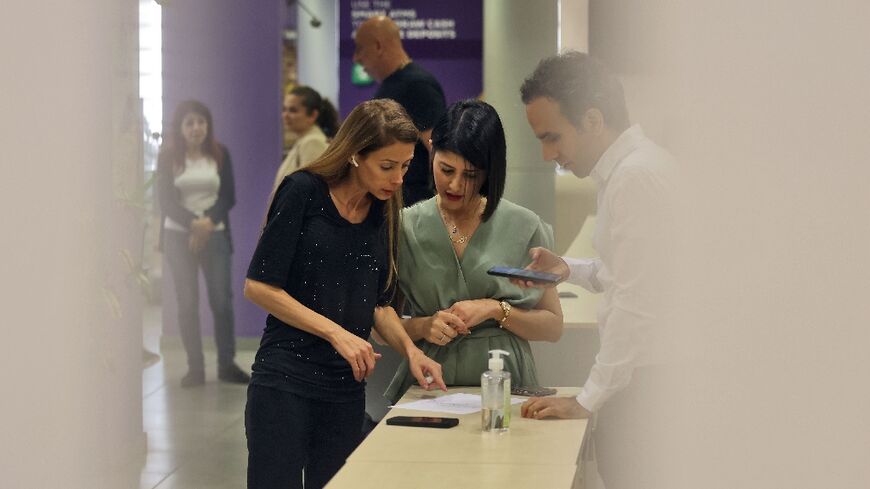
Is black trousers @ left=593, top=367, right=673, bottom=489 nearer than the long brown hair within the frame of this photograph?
Yes

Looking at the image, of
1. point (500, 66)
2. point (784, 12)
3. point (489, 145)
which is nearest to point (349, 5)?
point (500, 66)

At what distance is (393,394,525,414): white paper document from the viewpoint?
122 inches

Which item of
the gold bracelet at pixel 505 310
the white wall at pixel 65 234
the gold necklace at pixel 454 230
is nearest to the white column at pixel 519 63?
the white wall at pixel 65 234

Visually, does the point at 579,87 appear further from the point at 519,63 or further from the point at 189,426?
the point at 189,426

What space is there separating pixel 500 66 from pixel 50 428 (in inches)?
111

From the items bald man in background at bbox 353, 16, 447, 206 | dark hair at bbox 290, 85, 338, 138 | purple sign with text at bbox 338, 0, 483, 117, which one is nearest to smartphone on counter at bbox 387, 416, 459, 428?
bald man in background at bbox 353, 16, 447, 206

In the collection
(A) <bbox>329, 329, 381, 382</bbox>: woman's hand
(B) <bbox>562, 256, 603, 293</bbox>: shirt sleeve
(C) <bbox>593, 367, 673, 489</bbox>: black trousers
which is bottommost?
(C) <bbox>593, 367, 673, 489</bbox>: black trousers

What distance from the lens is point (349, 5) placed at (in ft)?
35.2

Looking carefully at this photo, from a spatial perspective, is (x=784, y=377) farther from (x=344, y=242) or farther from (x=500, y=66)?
(x=500, y=66)

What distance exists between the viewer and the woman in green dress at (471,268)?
3.18 m

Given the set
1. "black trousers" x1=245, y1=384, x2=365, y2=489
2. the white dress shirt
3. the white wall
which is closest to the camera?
the white dress shirt

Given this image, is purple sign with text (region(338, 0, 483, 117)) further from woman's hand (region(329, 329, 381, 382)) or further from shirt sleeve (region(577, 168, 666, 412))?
shirt sleeve (region(577, 168, 666, 412))

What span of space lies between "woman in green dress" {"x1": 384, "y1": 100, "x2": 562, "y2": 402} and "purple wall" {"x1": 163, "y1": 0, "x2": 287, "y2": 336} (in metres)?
4.52

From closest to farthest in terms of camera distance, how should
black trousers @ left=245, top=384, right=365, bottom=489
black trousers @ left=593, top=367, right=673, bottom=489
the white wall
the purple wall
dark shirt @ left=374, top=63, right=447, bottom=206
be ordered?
black trousers @ left=593, top=367, right=673, bottom=489 < black trousers @ left=245, top=384, right=365, bottom=489 < the white wall < dark shirt @ left=374, top=63, right=447, bottom=206 < the purple wall
